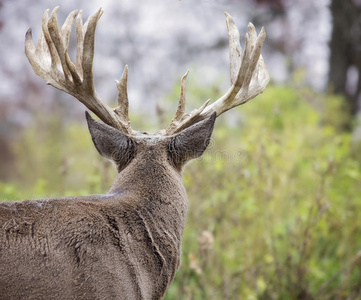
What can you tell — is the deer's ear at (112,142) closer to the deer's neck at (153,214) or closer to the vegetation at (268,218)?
the deer's neck at (153,214)

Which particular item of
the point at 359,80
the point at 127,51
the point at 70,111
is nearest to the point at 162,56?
the point at 127,51

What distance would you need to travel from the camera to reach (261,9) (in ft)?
36.7

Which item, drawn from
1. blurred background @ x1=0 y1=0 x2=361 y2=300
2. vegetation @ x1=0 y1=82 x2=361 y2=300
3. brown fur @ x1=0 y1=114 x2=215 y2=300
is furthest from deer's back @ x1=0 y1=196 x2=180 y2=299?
vegetation @ x1=0 y1=82 x2=361 y2=300

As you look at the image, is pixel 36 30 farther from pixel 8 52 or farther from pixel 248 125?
pixel 248 125

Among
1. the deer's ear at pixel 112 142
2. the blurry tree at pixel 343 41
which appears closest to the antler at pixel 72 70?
the deer's ear at pixel 112 142

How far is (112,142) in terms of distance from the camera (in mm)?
3232

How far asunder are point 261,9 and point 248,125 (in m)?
4.61

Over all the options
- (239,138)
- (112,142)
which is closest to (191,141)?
(112,142)

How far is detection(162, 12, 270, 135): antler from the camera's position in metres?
3.44

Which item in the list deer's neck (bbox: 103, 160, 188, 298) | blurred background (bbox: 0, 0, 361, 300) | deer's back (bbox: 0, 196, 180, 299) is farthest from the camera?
blurred background (bbox: 0, 0, 361, 300)

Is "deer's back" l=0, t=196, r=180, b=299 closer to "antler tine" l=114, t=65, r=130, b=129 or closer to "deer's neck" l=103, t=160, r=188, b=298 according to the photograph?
"deer's neck" l=103, t=160, r=188, b=298

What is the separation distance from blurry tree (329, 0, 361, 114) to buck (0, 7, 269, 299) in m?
8.14

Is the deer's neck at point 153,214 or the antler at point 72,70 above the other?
the antler at point 72,70

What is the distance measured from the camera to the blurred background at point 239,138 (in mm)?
5094
